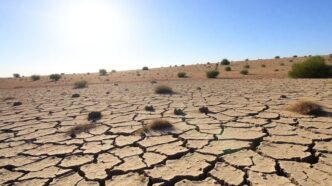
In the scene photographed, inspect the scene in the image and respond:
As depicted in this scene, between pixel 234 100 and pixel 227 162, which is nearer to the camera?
pixel 227 162

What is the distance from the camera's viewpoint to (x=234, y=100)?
7.10 meters

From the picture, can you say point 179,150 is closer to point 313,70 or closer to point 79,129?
point 79,129

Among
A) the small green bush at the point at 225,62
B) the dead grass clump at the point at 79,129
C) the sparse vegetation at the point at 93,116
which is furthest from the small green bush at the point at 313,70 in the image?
the small green bush at the point at 225,62

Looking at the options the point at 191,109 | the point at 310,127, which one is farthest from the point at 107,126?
the point at 310,127

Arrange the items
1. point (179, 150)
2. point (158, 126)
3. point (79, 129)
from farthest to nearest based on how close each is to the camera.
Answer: point (79, 129) < point (158, 126) < point (179, 150)

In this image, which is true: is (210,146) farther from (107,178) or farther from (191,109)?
(191,109)

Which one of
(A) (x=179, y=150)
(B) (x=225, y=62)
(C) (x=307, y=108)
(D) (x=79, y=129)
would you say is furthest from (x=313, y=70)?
(B) (x=225, y=62)

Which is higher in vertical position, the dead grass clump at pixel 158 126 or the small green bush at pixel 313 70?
the small green bush at pixel 313 70

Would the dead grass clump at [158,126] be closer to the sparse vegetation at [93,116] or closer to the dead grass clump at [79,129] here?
the dead grass clump at [79,129]

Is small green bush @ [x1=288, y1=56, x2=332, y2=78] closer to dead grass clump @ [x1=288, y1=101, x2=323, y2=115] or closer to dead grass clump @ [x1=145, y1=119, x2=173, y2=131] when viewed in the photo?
dead grass clump @ [x1=288, y1=101, x2=323, y2=115]

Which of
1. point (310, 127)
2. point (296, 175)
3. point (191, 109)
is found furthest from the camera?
point (191, 109)

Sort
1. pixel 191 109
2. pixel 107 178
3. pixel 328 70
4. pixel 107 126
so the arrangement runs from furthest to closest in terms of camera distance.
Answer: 1. pixel 328 70
2. pixel 191 109
3. pixel 107 126
4. pixel 107 178

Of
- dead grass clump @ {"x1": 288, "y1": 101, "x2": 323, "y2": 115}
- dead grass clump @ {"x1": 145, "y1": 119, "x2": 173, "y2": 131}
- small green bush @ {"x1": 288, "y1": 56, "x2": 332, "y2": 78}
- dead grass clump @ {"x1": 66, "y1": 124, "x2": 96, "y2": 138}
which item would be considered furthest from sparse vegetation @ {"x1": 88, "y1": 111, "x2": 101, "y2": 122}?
small green bush @ {"x1": 288, "y1": 56, "x2": 332, "y2": 78}

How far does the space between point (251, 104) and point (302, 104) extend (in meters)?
1.33
